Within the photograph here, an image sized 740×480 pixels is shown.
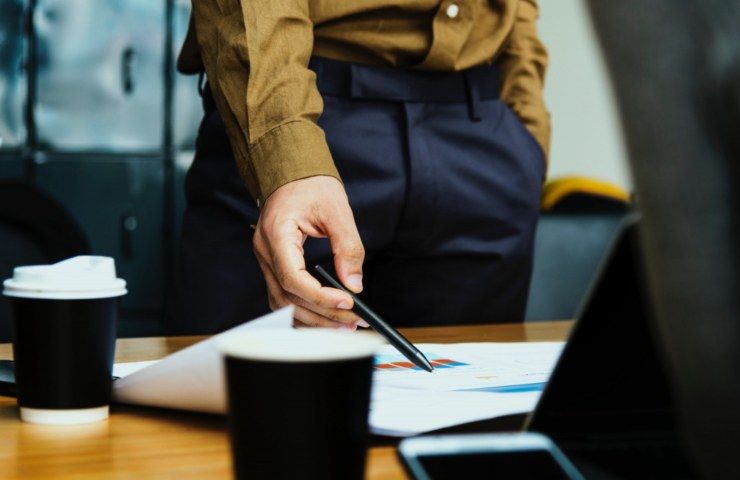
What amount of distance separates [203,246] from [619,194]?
4.78ft

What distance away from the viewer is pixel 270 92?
108 cm

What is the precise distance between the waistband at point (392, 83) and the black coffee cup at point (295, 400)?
34.5 inches

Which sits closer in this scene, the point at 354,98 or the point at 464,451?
the point at 464,451

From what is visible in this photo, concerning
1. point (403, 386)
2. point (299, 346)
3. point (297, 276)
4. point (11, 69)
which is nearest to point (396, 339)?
point (403, 386)

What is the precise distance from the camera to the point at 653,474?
48 cm

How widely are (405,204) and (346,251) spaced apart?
31 centimetres

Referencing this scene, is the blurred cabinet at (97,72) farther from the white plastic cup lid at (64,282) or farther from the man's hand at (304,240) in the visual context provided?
the white plastic cup lid at (64,282)

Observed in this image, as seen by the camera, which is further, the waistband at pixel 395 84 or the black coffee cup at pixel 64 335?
the waistband at pixel 395 84

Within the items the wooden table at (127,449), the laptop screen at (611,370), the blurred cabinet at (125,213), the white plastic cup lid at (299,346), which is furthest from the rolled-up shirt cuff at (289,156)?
the blurred cabinet at (125,213)

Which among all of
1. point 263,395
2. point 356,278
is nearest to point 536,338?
point 356,278

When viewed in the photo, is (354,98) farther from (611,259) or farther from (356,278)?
(611,259)

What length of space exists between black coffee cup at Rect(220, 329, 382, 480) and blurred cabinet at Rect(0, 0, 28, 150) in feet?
7.67

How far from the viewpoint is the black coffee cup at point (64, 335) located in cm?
59

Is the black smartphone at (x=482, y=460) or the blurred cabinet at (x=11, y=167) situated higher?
the black smartphone at (x=482, y=460)
